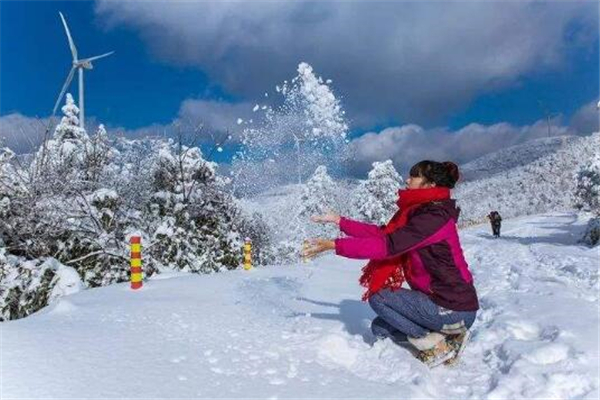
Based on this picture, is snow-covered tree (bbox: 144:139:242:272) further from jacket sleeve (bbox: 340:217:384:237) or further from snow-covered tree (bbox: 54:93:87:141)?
jacket sleeve (bbox: 340:217:384:237)

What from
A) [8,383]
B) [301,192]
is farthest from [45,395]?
[301,192]

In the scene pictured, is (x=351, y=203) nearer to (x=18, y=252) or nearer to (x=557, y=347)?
(x=18, y=252)

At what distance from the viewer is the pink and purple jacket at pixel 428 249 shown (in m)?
3.92

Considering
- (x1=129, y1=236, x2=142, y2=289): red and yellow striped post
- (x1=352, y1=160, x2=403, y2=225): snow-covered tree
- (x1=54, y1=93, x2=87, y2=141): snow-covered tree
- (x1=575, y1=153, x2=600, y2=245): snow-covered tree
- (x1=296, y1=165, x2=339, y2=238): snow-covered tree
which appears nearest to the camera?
(x1=129, y1=236, x2=142, y2=289): red and yellow striped post

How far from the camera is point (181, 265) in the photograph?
14.3 m

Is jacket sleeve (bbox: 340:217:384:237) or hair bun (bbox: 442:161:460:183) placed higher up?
hair bun (bbox: 442:161:460:183)

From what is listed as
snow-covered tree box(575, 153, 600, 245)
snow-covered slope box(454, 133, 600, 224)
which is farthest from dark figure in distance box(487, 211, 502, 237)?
snow-covered slope box(454, 133, 600, 224)

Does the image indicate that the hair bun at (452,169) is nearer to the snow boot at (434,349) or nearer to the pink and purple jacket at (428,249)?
the pink and purple jacket at (428,249)

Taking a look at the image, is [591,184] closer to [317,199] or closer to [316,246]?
[317,199]

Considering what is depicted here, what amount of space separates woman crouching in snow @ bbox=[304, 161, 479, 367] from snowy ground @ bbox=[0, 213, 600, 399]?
0.77ft

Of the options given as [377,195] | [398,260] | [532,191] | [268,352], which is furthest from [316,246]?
[532,191]

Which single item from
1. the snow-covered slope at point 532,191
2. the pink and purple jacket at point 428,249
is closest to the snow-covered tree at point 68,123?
the pink and purple jacket at point 428,249

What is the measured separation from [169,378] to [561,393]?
2.54 m

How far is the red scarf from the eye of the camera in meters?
4.06
